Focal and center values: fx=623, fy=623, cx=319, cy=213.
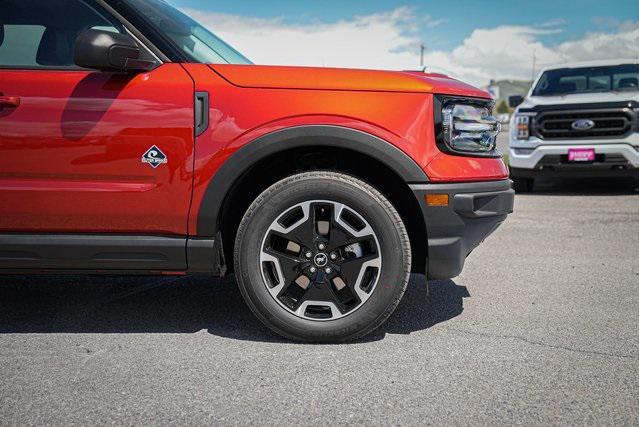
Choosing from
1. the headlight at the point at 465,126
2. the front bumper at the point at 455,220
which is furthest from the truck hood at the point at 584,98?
the front bumper at the point at 455,220

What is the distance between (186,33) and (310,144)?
3.54 ft

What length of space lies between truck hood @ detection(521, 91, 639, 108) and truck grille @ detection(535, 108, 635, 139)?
0.20 m

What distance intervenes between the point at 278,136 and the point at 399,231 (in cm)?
72

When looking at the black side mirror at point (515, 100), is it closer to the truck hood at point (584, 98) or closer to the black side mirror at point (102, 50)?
the truck hood at point (584, 98)

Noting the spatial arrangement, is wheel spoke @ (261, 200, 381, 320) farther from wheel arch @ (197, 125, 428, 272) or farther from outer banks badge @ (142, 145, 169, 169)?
outer banks badge @ (142, 145, 169, 169)

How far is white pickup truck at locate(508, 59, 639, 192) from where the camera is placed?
8.36m

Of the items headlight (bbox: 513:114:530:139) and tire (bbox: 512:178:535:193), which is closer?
headlight (bbox: 513:114:530:139)

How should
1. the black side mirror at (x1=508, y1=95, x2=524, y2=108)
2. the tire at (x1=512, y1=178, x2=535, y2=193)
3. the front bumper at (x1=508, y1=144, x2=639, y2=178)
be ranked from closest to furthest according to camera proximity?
the front bumper at (x1=508, y1=144, x2=639, y2=178) < the tire at (x1=512, y1=178, x2=535, y2=193) < the black side mirror at (x1=508, y1=95, x2=524, y2=108)

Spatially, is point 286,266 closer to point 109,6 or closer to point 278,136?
point 278,136

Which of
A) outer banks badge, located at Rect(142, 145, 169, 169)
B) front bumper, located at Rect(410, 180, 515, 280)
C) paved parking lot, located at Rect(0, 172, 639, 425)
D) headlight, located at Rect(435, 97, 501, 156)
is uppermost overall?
headlight, located at Rect(435, 97, 501, 156)

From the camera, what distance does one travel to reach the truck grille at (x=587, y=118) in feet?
27.5

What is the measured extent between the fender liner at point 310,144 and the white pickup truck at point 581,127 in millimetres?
6314

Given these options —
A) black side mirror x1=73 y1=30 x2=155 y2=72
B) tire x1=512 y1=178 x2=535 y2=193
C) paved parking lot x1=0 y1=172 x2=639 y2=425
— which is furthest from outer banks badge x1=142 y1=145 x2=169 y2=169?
tire x1=512 y1=178 x2=535 y2=193

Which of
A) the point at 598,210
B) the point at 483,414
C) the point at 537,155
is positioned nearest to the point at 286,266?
the point at 483,414
